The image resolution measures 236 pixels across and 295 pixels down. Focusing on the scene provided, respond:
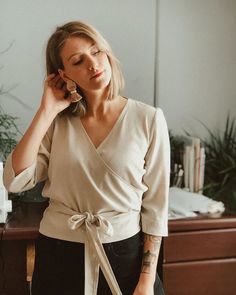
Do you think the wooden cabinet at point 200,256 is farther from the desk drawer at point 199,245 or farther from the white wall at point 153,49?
the white wall at point 153,49

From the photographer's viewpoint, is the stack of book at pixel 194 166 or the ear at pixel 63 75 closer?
the ear at pixel 63 75

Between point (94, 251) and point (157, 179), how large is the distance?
0.26 metres

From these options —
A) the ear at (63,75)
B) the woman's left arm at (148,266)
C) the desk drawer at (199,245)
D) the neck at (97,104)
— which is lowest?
the desk drawer at (199,245)

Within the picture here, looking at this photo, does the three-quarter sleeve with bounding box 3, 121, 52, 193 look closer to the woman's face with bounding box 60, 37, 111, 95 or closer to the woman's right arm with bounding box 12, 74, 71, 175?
the woman's right arm with bounding box 12, 74, 71, 175

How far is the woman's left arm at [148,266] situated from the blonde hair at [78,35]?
0.41 m

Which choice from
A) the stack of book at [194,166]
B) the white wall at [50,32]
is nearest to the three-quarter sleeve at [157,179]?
the stack of book at [194,166]

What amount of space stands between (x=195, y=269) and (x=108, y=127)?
0.90 m

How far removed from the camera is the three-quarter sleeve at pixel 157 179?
3.93ft

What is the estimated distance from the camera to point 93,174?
1.18m

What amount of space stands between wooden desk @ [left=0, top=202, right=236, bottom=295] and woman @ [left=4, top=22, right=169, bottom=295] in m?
0.55

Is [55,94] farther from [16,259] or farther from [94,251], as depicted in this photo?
[16,259]

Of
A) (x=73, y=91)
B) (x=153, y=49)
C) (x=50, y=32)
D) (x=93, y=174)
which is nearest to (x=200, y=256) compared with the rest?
(x=93, y=174)

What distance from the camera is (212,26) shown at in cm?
232

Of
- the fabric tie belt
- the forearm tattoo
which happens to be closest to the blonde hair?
the fabric tie belt
